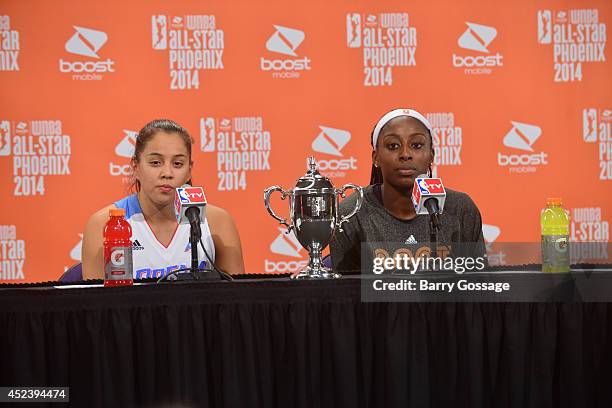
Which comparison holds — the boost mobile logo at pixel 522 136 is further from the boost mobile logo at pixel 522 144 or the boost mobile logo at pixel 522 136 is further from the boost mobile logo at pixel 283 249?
the boost mobile logo at pixel 283 249

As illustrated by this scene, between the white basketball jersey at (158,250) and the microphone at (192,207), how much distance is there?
0.63 metres

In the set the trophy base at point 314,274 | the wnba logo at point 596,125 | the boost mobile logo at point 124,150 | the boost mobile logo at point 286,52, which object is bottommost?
the trophy base at point 314,274

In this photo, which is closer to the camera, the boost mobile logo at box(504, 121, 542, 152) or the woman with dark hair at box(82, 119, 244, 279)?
the woman with dark hair at box(82, 119, 244, 279)

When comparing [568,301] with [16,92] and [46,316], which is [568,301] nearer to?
[46,316]

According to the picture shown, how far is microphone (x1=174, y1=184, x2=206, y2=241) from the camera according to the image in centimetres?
195

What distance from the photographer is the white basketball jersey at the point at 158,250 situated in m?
2.63

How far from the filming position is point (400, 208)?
2.62 meters

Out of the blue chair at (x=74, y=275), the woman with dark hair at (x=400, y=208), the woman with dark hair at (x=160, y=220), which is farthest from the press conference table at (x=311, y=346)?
the blue chair at (x=74, y=275)

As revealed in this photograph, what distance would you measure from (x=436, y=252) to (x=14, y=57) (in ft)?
11.2

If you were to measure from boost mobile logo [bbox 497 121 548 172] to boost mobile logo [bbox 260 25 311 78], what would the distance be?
128cm

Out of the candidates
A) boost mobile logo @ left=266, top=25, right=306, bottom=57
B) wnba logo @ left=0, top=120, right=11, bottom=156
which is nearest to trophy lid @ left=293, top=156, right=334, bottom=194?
boost mobile logo @ left=266, top=25, right=306, bottom=57

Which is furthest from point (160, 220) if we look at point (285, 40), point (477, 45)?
point (477, 45)

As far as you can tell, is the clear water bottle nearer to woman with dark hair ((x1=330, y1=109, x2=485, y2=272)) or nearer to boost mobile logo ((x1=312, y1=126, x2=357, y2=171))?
woman with dark hair ((x1=330, y1=109, x2=485, y2=272))

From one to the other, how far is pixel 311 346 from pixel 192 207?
47cm
